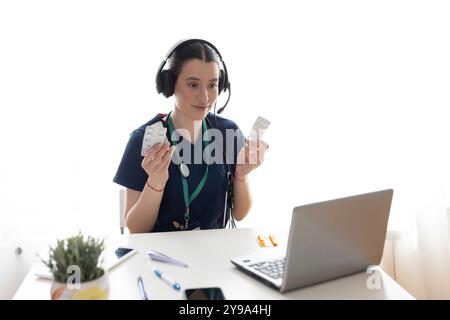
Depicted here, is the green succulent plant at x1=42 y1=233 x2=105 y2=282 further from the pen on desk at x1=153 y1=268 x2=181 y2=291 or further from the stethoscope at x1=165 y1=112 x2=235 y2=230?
the stethoscope at x1=165 y1=112 x2=235 y2=230

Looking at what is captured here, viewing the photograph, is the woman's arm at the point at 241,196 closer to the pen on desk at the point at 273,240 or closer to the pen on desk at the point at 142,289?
the pen on desk at the point at 273,240

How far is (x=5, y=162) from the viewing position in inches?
64.5

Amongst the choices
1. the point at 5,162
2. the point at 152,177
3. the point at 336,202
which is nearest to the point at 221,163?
the point at 152,177

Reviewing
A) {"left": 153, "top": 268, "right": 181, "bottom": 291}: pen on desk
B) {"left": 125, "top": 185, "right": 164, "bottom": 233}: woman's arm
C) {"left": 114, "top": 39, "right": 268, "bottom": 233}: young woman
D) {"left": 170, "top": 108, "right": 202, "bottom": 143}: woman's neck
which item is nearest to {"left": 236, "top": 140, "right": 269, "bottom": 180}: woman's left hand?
{"left": 114, "top": 39, "right": 268, "bottom": 233}: young woman

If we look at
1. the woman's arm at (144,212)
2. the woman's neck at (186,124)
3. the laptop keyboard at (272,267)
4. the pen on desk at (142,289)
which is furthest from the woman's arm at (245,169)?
the pen on desk at (142,289)

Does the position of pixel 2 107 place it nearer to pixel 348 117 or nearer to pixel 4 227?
pixel 4 227

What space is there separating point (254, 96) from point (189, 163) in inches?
19.5

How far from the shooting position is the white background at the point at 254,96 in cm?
163

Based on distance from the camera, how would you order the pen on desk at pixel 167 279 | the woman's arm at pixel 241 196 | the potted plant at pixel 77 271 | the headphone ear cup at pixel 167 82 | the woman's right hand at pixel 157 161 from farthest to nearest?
the woman's arm at pixel 241 196 < the headphone ear cup at pixel 167 82 < the woman's right hand at pixel 157 161 < the pen on desk at pixel 167 279 < the potted plant at pixel 77 271

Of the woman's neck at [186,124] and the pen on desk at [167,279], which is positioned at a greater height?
the woman's neck at [186,124]

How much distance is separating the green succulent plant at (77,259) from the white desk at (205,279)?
0.10 m

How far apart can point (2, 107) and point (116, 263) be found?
962 mm

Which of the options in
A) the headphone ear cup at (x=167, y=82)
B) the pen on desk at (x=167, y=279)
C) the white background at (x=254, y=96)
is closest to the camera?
the pen on desk at (x=167, y=279)

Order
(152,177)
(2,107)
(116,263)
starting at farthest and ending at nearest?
(2,107)
(152,177)
(116,263)
